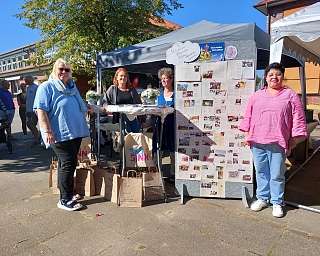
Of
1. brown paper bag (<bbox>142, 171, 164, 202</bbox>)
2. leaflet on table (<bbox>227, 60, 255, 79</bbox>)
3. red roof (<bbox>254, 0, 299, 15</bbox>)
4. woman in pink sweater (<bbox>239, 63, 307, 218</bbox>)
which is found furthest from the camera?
red roof (<bbox>254, 0, 299, 15</bbox>)

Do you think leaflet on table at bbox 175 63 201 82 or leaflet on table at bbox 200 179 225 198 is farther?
leaflet on table at bbox 200 179 225 198

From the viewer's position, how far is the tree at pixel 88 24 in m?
9.75

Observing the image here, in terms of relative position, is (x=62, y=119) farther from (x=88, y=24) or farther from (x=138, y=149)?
(x=88, y=24)

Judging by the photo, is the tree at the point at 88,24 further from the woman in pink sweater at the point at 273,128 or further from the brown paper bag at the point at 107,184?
the woman in pink sweater at the point at 273,128

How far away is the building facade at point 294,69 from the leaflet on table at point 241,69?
867 centimetres

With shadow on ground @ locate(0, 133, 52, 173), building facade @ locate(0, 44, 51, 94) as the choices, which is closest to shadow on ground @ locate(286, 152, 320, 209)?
shadow on ground @ locate(0, 133, 52, 173)

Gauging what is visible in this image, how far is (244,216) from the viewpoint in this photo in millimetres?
3793

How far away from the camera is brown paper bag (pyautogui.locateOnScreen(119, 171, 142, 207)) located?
13.2 feet

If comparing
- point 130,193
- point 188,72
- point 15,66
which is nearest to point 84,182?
point 130,193

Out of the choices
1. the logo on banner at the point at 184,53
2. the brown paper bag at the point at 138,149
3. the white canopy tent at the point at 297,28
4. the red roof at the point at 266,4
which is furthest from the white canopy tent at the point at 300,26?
the red roof at the point at 266,4

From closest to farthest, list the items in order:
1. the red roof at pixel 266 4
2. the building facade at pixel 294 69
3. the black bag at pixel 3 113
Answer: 1. the black bag at pixel 3 113
2. the building facade at pixel 294 69
3. the red roof at pixel 266 4

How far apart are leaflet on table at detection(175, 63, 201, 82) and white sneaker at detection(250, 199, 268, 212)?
5.19ft

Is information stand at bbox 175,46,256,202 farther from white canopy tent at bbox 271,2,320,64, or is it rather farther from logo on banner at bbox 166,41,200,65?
white canopy tent at bbox 271,2,320,64

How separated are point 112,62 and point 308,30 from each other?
3.42 m
